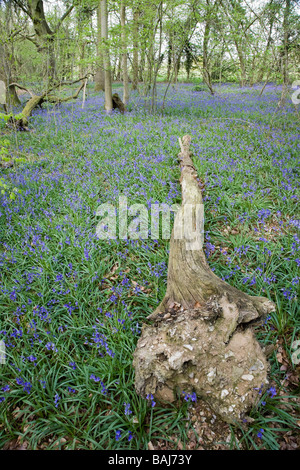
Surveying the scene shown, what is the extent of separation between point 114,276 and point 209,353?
1682 mm

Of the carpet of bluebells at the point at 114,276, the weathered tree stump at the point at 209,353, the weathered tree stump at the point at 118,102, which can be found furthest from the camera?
the weathered tree stump at the point at 118,102

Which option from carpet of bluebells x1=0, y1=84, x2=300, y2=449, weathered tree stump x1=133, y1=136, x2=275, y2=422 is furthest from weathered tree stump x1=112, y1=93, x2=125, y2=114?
weathered tree stump x1=133, y1=136, x2=275, y2=422

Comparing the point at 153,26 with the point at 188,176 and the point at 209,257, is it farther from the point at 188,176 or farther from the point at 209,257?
the point at 209,257

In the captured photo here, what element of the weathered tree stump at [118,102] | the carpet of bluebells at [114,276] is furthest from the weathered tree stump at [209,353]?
the weathered tree stump at [118,102]

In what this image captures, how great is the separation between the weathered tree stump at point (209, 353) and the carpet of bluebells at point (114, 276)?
11cm

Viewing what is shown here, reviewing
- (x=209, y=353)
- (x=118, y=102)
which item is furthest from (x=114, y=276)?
(x=118, y=102)

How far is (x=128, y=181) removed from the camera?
201 inches

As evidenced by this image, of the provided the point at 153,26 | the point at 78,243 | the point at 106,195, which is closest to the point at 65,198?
the point at 106,195

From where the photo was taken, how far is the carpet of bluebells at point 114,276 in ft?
6.56

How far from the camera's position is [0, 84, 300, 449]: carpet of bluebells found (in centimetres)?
200

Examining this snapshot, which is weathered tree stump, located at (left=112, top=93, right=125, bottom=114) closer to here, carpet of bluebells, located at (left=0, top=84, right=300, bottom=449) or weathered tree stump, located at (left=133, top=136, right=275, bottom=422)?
carpet of bluebells, located at (left=0, top=84, right=300, bottom=449)

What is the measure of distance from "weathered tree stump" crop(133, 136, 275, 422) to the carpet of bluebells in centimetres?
11

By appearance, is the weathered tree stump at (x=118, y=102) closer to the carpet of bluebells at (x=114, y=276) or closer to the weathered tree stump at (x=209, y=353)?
the carpet of bluebells at (x=114, y=276)

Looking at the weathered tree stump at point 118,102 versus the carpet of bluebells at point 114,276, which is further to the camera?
the weathered tree stump at point 118,102
